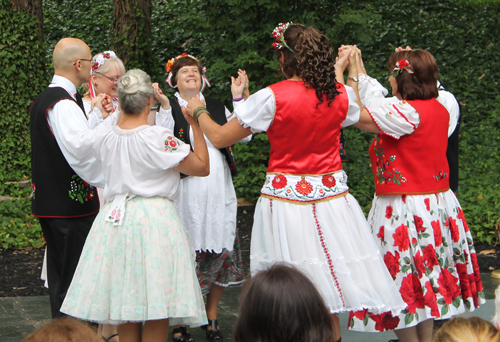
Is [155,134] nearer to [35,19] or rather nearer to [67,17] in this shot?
[35,19]

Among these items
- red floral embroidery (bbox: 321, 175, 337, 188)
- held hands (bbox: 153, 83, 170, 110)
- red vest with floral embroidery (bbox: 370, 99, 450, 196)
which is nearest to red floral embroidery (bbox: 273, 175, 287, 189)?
red floral embroidery (bbox: 321, 175, 337, 188)

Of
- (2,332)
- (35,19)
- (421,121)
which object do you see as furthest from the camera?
(35,19)

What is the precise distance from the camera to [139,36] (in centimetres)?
897

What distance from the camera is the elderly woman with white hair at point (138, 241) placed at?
285cm

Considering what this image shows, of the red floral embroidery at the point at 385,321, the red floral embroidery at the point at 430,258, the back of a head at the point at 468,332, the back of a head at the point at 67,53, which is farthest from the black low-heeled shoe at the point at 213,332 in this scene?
the back of a head at the point at 468,332

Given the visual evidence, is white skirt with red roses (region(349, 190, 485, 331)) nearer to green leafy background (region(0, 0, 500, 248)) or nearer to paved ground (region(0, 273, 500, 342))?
paved ground (region(0, 273, 500, 342))

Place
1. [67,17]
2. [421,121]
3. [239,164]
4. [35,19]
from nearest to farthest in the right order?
[421,121] → [239,164] → [35,19] → [67,17]

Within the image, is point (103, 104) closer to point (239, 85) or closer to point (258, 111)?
point (239, 85)

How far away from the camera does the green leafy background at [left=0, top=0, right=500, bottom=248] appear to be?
7410 mm

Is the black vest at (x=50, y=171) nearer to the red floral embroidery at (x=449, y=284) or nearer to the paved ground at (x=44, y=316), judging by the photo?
the paved ground at (x=44, y=316)

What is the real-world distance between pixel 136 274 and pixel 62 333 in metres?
1.35

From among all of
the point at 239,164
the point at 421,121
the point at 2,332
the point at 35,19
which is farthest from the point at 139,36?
the point at 421,121

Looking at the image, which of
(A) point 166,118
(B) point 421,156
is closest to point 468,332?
(B) point 421,156

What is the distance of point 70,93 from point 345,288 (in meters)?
2.02
